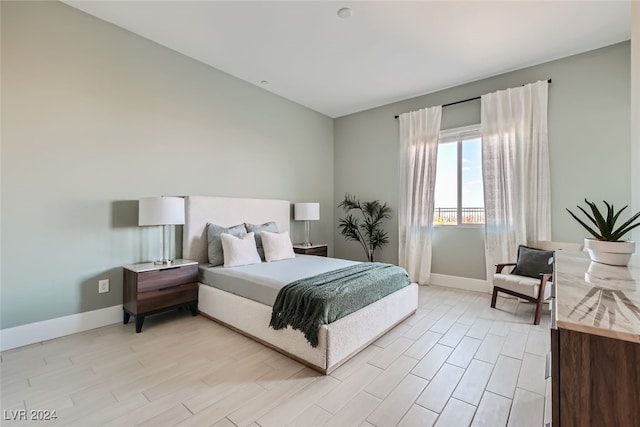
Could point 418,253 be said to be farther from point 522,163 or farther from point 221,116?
point 221,116

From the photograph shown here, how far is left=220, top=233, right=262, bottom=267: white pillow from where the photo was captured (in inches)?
124

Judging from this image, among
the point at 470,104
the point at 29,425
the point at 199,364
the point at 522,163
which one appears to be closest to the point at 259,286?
the point at 199,364

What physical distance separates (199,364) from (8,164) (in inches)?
92.1

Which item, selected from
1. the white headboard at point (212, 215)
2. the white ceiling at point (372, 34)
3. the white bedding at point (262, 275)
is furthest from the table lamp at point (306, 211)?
the white ceiling at point (372, 34)

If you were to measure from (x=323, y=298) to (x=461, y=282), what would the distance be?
3.02 metres

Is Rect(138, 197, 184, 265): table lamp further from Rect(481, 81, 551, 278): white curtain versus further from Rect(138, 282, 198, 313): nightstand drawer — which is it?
Rect(481, 81, 551, 278): white curtain

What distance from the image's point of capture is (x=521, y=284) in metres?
2.99

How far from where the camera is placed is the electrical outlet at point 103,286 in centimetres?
278

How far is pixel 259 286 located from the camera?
2504 millimetres

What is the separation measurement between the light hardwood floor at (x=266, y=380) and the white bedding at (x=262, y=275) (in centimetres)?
44

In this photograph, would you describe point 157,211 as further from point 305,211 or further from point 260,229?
point 305,211

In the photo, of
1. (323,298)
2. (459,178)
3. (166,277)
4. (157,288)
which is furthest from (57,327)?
(459,178)

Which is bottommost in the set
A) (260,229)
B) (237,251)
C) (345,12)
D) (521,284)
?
(521,284)
